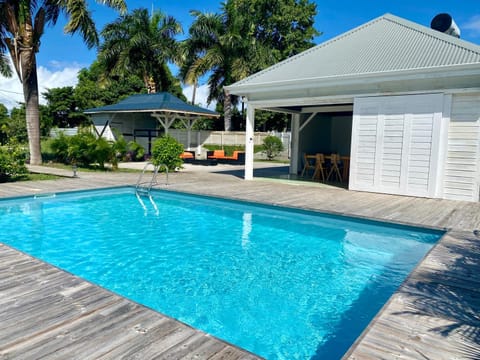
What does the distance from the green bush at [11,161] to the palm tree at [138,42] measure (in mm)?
14299

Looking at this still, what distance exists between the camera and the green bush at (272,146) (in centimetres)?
2359

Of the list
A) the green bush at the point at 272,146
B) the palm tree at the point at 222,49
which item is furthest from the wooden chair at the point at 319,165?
the palm tree at the point at 222,49

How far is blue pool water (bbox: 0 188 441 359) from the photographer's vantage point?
3.46 m

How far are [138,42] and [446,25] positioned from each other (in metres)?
17.9

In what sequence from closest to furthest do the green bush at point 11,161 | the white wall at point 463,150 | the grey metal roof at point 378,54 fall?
the white wall at point 463,150 < the grey metal roof at point 378,54 < the green bush at point 11,161

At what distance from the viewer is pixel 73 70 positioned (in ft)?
137

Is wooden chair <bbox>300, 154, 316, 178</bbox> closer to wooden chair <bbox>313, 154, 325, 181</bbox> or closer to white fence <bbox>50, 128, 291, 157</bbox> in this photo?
wooden chair <bbox>313, 154, 325, 181</bbox>

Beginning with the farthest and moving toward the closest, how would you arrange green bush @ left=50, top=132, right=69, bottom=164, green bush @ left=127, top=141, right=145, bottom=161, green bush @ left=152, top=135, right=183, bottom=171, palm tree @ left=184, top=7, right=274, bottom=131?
palm tree @ left=184, top=7, right=274, bottom=131
green bush @ left=127, top=141, right=145, bottom=161
green bush @ left=50, top=132, right=69, bottom=164
green bush @ left=152, top=135, right=183, bottom=171

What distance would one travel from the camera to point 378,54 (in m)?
10.0

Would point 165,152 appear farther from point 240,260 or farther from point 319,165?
point 240,260

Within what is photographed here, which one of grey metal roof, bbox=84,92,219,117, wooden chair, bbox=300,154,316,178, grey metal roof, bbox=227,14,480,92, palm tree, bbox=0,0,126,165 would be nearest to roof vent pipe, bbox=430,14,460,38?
grey metal roof, bbox=227,14,480,92

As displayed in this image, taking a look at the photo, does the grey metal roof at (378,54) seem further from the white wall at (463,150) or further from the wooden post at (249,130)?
the white wall at (463,150)

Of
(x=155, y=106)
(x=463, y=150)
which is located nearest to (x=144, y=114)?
(x=155, y=106)

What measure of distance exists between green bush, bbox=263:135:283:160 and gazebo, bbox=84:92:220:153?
3931mm
